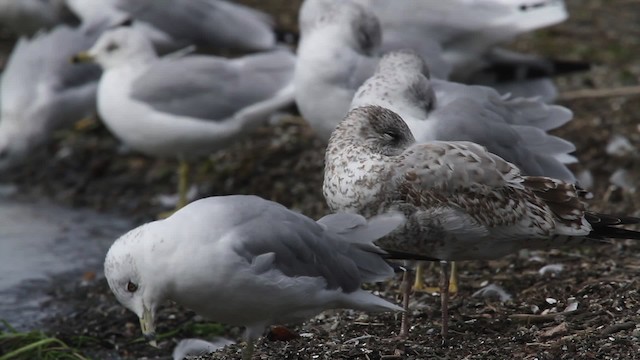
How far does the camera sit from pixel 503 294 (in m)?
4.85

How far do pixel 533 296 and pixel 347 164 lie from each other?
3.78 ft

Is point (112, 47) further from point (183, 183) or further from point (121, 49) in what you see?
point (183, 183)

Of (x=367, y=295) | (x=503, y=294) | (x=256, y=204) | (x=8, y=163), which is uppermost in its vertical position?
(x=256, y=204)

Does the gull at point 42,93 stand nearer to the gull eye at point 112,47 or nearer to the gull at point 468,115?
the gull eye at point 112,47

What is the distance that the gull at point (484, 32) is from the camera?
6.56 metres

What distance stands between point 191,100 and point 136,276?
2.89 m

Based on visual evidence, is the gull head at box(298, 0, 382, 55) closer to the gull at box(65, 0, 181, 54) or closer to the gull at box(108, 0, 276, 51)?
A: the gull at box(108, 0, 276, 51)

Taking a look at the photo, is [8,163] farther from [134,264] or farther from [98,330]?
[134,264]

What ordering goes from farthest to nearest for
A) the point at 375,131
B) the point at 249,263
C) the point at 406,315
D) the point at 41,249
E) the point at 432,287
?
the point at 41,249 → the point at 432,287 → the point at 406,315 → the point at 375,131 → the point at 249,263

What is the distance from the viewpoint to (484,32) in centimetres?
666

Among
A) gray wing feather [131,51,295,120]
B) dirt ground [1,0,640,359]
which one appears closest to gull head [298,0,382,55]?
gray wing feather [131,51,295,120]

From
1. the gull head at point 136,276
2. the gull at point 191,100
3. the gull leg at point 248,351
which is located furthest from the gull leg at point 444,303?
the gull at point 191,100

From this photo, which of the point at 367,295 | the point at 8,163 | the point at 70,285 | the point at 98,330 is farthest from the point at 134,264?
the point at 8,163

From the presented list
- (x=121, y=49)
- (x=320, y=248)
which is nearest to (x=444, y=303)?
(x=320, y=248)
